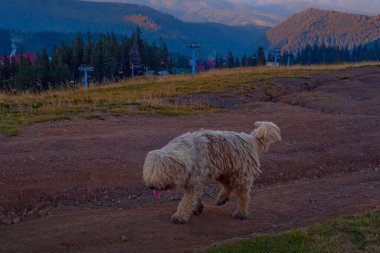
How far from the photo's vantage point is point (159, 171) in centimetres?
709

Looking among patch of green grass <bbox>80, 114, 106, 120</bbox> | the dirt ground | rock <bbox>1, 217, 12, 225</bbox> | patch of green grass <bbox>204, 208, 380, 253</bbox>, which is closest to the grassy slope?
patch of green grass <bbox>80, 114, 106, 120</bbox>

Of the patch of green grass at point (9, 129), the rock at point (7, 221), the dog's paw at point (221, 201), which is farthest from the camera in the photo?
the patch of green grass at point (9, 129)

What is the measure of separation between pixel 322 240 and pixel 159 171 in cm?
233

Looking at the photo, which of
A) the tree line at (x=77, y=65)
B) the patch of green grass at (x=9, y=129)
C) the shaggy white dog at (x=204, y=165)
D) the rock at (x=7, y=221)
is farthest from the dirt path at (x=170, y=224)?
the tree line at (x=77, y=65)

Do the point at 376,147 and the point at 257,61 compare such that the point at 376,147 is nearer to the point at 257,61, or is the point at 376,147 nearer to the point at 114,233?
the point at 114,233

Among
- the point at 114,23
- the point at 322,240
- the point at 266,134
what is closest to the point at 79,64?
the point at 266,134

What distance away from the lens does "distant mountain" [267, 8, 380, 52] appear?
259 ft

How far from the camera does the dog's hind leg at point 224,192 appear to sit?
336 inches

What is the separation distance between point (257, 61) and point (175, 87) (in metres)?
26.2

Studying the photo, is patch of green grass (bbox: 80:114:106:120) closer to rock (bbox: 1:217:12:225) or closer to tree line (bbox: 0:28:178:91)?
rock (bbox: 1:217:12:225)

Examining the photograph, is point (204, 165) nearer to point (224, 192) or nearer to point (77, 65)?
point (224, 192)

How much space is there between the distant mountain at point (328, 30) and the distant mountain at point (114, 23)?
9.17m

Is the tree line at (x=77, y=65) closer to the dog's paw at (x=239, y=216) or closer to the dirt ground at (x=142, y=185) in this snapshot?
the dirt ground at (x=142, y=185)

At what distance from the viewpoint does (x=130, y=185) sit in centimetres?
997
